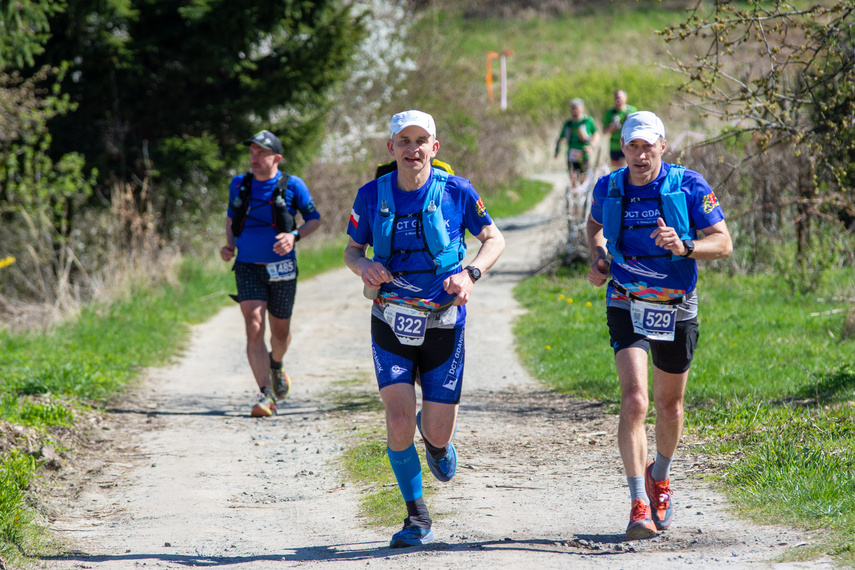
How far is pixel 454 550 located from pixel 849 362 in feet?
16.1

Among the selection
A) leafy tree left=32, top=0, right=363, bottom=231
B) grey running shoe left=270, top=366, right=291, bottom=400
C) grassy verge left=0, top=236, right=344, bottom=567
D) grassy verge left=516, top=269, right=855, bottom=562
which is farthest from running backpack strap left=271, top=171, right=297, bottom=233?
leafy tree left=32, top=0, right=363, bottom=231

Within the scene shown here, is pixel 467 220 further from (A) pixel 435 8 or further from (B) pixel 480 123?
(B) pixel 480 123

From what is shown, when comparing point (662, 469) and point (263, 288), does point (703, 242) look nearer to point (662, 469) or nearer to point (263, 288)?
point (662, 469)

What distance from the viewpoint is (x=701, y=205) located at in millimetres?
4746

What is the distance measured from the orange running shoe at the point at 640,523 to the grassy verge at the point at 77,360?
3.12 meters

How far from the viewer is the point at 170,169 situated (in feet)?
52.4

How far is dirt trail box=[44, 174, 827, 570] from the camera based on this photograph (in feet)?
15.1

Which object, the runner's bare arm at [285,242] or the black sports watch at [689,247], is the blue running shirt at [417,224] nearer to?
the black sports watch at [689,247]

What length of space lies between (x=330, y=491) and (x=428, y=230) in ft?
7.39

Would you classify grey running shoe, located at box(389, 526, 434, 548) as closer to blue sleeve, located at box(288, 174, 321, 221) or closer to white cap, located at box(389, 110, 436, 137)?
white cap, located at box(389, 110, 436, 137)

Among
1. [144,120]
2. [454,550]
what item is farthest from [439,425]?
[144,120]

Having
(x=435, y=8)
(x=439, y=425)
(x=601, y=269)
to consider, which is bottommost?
(x=439, y=425)

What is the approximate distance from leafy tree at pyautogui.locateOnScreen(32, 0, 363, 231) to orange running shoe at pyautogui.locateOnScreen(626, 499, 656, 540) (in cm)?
1227

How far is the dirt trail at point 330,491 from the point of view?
181 inches
